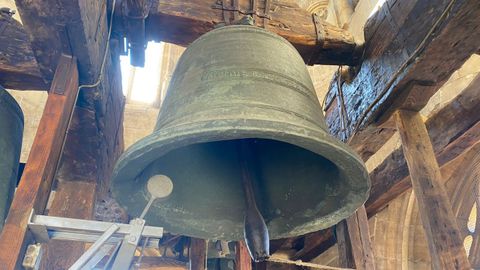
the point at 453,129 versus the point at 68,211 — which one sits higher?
the point at 453,129

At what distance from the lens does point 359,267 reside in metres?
2.76

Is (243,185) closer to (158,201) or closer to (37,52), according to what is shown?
(158,201)

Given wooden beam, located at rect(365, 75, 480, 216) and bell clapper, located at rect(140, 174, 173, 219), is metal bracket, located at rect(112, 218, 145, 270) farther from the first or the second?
wooden beam, located at rect(365, 75, 480, 216)

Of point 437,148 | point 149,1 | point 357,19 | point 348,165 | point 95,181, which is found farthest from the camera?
point 357,19

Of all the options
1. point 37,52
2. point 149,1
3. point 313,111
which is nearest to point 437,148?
point 313,111

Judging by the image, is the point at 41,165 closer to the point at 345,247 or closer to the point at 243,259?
the point at 243,259

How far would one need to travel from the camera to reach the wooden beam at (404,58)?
79.9 inches

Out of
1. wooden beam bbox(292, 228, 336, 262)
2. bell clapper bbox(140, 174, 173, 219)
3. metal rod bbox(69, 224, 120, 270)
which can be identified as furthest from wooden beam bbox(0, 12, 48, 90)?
wooden beam bbox(292, 228, 336, 262)

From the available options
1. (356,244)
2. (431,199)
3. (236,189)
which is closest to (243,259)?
(356,244)

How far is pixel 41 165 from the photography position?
64.9 inches

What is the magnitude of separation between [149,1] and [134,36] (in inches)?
7.9

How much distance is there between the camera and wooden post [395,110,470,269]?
198cm

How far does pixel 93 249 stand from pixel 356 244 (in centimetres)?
187

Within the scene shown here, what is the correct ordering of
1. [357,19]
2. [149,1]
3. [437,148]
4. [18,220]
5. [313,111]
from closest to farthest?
[18,220], [313,111], [149,1], [437,148], [357,19]
